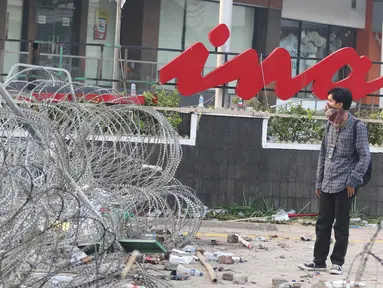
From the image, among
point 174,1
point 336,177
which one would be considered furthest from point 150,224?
point 174,1

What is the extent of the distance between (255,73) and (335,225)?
17.1ft

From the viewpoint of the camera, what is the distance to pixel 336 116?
29.0 feet

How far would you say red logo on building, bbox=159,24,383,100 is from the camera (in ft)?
44.0

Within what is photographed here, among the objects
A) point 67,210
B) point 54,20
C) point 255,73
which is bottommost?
point 67,210

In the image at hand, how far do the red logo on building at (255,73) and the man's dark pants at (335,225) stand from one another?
A: 16.1ft

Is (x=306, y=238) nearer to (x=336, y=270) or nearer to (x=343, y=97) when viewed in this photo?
(x=336, y=270)

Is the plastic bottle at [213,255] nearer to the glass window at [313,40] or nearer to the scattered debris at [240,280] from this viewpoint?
the scattered debris at [240,280]

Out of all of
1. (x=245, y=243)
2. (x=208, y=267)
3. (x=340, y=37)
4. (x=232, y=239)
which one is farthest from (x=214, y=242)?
(x=340, y=37)

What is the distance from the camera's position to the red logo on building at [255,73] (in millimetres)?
13398

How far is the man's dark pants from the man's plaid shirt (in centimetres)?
11

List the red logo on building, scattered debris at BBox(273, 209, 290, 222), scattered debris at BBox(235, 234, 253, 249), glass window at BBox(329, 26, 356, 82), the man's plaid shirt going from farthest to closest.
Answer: glass window at BBox(329, 26, 356, 82), the red logo on building, scattered debris at BBox(273, 209, 290, 222), scattered debris at BBox(235, 234, 253, 249), the man's plaid shirt

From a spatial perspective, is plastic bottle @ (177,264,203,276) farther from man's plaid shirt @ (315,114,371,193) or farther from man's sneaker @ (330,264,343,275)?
man's plaid shirt @ (315,114,371,193)

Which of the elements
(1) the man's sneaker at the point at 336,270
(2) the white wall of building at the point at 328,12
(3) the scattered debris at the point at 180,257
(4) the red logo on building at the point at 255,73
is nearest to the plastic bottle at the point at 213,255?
(3) the scattered debris at the point at 180,257

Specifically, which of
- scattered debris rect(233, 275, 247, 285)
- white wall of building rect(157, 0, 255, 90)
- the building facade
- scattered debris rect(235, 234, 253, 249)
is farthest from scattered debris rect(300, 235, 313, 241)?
white wall of building rect(157, 0, 255, 90)
